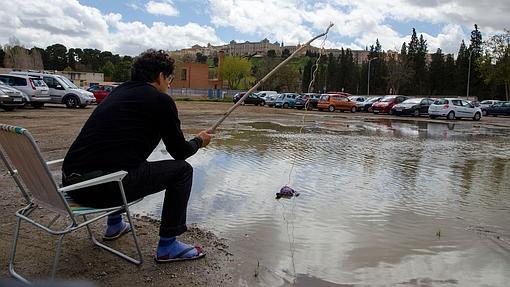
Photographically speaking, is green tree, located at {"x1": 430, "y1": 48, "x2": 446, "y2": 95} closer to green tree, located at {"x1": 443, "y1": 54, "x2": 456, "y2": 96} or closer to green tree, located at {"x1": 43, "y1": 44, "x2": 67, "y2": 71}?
green tree, located at {"x1": 443, "y1": 54, "x2": 456, "y2": 96}

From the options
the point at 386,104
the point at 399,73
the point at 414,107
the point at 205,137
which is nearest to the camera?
the point at 205,137

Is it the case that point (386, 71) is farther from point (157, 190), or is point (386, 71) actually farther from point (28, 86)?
point (157, 190)

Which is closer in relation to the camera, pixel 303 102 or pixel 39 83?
pixel 39 83

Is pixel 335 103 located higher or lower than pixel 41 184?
higher

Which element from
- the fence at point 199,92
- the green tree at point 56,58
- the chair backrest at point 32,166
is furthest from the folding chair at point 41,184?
the green tree at point 56,58

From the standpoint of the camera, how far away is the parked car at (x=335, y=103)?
4131cm

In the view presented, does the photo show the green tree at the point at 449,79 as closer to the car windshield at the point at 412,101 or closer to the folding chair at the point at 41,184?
the car windshield at the point at 412,101

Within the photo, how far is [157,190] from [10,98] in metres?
21.5

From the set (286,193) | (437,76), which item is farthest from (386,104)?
(437,76)

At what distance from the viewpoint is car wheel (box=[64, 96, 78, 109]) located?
2880 centimetres

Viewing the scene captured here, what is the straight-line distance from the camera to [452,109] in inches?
1346

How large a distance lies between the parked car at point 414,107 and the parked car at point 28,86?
24686 mm

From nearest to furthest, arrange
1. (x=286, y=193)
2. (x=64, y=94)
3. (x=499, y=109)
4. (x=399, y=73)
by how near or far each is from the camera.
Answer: (x=286, y=193) → (x=64, y=94) → (x=499, y=109) → (x=399, y=73)

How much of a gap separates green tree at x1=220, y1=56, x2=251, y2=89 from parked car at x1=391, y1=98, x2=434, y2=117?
66.2 m
